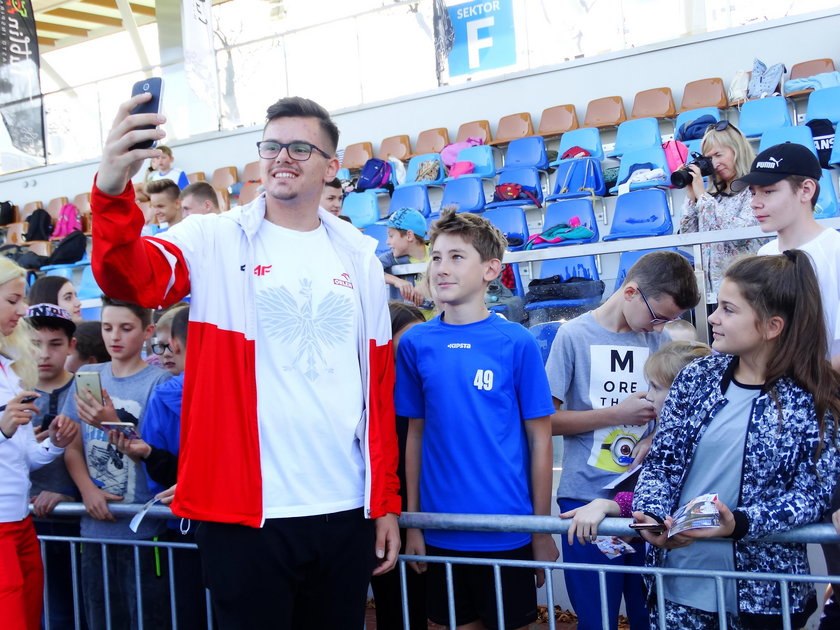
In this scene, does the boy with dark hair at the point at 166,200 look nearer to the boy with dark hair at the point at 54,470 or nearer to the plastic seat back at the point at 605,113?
the boy with dark hair at the point at 54,470

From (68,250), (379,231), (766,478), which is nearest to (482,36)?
(379,231)

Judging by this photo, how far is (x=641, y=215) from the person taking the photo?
6719 millimetres

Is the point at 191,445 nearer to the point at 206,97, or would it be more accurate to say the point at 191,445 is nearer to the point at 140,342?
the point at 140,342

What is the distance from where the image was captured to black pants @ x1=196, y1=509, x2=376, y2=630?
1770 millimetres

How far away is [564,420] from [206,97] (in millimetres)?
9935

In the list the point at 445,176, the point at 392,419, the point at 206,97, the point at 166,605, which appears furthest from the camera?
the point at 206,97

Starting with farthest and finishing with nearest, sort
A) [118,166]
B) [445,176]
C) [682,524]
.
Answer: [445,176], [682,524], [118,166]

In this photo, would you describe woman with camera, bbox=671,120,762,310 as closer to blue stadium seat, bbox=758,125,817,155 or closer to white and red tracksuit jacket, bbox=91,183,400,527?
blue stadium seat, bbox=758,125,817,155

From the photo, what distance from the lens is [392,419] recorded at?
2.08 m

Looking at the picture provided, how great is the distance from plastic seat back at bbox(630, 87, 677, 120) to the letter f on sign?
225 cm

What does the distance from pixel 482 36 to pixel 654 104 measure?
2.57m

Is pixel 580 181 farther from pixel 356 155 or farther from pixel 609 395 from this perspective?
pixel 609 395

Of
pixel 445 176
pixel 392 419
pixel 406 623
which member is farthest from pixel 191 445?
pixel 445 176

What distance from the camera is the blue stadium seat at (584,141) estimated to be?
8.38 m
